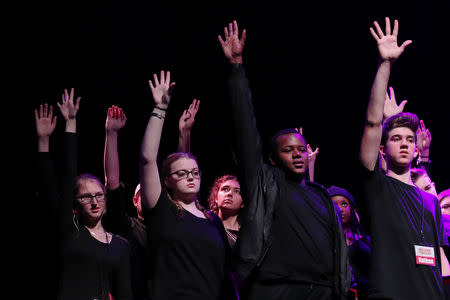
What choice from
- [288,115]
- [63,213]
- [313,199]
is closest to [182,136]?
[63,213]

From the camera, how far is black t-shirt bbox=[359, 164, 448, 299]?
283 cm

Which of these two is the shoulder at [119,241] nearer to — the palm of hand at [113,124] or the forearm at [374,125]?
the palm of hand at [113,124]

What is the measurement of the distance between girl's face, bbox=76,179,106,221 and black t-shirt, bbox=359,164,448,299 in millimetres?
1559

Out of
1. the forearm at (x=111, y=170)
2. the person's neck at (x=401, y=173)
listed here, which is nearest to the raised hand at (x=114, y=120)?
the forearm at (x=111, y=170)

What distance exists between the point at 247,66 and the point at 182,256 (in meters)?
3.59

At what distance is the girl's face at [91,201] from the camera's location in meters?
3.51

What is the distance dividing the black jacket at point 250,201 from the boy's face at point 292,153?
0.27 m

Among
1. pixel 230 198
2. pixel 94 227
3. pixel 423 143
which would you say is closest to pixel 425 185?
pixel 423 143

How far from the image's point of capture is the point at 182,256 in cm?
307

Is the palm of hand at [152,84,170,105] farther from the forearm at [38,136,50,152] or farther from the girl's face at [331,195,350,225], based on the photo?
the girl's face at [331,195,350,225]

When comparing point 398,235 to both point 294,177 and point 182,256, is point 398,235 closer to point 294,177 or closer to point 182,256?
point 294,177

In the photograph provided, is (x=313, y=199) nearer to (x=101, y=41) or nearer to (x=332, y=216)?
(x=332, y=216)

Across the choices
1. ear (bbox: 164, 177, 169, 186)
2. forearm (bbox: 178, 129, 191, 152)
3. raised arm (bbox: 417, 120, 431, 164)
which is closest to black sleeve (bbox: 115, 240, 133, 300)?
ear (bbox: 164, 177, 169, 186)

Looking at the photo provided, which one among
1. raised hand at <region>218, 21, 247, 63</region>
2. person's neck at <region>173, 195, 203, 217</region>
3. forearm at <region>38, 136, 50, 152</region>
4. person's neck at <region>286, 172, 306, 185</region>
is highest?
raised hand at <region>218, 21, 247, 63</region>
